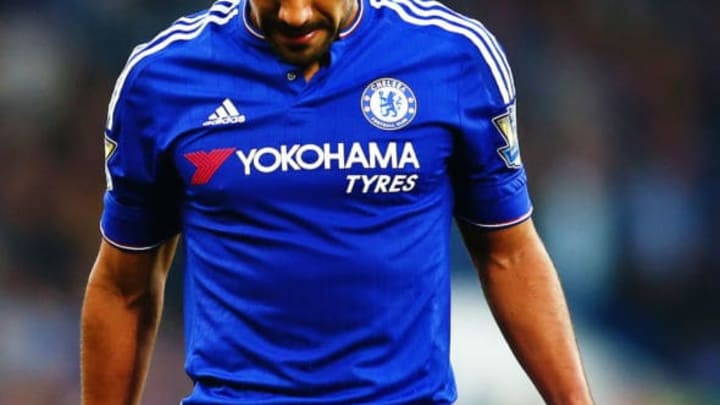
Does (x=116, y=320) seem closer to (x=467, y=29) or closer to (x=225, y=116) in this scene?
(x=225, y=116)

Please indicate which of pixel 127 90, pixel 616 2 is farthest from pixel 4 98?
pixel 127 90

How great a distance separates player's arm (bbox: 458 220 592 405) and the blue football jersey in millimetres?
183

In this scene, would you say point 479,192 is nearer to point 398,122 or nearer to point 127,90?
point 398,122

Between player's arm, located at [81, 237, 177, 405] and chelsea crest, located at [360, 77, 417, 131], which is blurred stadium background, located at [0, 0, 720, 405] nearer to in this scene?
player's arm, located at [81, 237, 177, 405]

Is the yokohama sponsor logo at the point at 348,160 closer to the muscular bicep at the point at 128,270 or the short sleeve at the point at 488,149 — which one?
the short sleeve at the point at 488,149

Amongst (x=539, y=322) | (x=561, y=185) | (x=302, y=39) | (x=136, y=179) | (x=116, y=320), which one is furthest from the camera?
(x=561, y=185)

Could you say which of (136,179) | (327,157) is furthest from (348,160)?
(136,179)

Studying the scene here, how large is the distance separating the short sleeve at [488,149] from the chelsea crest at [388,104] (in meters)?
0.11

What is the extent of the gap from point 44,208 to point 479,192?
549 cm

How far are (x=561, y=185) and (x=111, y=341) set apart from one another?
5.12 meters

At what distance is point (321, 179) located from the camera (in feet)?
11.1

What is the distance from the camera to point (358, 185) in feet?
11.1

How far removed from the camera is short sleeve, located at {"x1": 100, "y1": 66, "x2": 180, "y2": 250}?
351 cm

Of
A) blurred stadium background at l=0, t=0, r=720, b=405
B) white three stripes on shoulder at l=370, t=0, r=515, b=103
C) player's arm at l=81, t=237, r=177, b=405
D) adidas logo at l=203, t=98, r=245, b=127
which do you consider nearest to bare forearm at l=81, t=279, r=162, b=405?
player's arm at l=81, t=237, r=177, b=405
